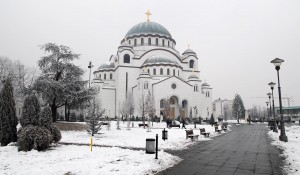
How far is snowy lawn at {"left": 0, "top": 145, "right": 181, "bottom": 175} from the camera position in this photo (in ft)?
26.2

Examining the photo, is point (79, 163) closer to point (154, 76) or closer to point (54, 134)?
point (54, 134)

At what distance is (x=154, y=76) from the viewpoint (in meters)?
59.3

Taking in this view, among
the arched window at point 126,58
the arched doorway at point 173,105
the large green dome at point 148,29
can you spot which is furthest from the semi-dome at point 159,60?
the large green dome at point 148,29

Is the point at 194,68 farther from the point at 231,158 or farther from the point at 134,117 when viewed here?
the point at 231,158

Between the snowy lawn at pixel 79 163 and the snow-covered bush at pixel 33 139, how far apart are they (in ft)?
1.76

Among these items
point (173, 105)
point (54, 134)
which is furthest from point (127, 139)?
point (173, 105)

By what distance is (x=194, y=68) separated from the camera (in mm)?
68812

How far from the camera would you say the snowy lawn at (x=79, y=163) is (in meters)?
8.00

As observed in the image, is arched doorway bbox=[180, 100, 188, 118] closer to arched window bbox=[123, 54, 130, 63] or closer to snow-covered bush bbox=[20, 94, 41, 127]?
arched window bbox=[123, 54, 130, 63]

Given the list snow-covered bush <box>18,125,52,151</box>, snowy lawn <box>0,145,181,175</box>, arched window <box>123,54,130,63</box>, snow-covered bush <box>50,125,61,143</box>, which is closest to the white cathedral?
arched window <box>123,54,130,63</box>

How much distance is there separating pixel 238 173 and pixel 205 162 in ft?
6.33

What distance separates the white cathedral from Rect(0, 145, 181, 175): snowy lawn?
43.4 meters

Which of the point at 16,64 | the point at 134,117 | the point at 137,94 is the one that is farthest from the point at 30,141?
the point at 137,94

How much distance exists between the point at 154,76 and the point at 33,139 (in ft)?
157
